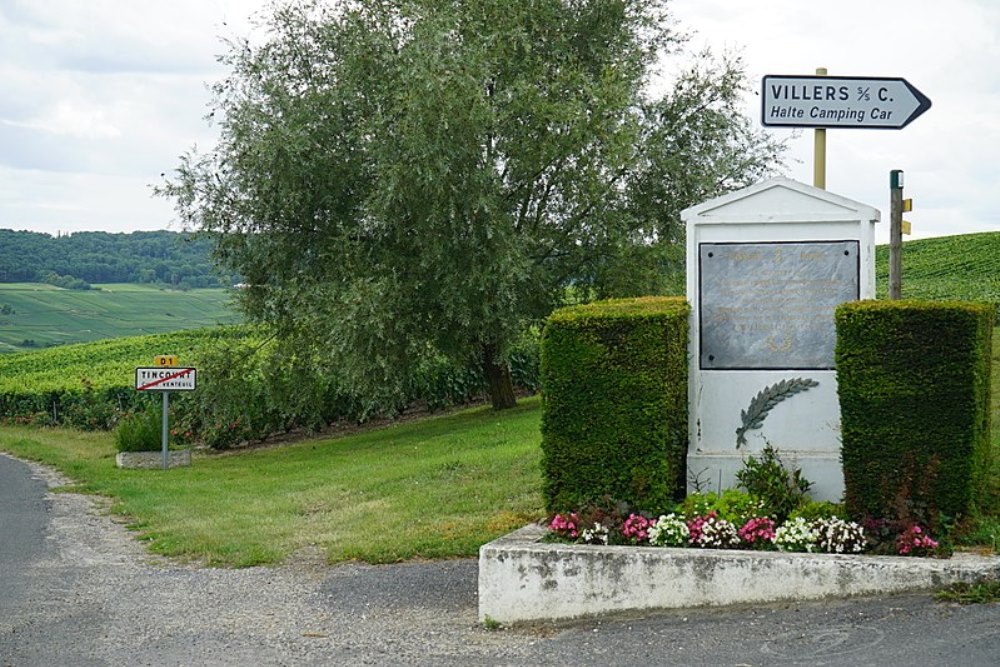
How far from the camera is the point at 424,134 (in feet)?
66.3

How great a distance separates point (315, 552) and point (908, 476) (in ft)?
18.0

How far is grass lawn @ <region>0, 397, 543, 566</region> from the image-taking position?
36.6 ft

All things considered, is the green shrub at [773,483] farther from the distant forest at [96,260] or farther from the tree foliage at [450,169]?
the distant forest at [96,260]

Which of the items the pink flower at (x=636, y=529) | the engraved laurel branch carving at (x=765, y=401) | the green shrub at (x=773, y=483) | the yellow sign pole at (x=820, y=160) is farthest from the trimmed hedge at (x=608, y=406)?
the yellow sign pole at (x=820, y=160)

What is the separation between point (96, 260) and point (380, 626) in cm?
8713

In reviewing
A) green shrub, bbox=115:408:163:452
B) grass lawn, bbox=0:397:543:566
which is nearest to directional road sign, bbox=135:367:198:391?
grass lawn, bbox=0:397:543:566

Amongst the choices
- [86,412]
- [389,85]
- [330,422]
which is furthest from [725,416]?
[86,412]

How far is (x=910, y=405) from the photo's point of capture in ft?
25.4

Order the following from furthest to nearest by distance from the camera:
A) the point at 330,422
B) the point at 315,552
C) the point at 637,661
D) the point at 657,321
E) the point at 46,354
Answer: the point at 46,354, the point at 330,422, the point at 315,552, the point at 657,321, the point at 637,661

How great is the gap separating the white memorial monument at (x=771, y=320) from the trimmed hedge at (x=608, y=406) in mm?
806

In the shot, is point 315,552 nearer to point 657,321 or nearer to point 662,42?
point 657,321

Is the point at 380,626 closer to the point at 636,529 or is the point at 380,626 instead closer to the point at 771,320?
the point at 636,529

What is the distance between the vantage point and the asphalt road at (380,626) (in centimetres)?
669

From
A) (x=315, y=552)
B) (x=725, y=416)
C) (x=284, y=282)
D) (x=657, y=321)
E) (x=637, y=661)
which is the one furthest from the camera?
(x=284, y=282)
